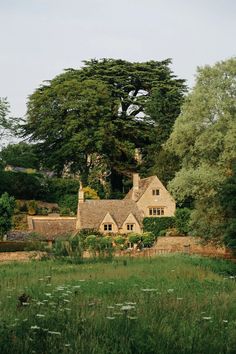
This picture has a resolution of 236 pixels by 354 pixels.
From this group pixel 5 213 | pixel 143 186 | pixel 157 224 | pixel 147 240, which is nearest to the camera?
pixel 5 213

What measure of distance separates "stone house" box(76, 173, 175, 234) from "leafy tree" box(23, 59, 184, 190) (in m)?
6.24

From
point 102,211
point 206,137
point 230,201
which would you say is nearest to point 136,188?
point 102,211

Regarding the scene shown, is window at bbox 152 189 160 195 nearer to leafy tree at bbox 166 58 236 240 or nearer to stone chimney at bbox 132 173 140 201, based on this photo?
stone chimney at bbox 132 173 140 201

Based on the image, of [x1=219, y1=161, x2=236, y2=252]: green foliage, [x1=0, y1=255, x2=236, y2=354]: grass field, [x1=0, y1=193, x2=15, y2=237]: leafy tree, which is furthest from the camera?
[x1=0, y1=193, x2=15, y2=237]: leafy tree

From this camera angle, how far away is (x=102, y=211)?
188 ft

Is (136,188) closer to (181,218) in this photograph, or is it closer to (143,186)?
(143,186)

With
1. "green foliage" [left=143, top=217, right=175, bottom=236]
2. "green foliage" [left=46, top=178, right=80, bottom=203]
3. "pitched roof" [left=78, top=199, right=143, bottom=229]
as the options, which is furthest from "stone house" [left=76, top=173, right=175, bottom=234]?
"green foliage" [left=46, top=178, right=80, bottom=203]

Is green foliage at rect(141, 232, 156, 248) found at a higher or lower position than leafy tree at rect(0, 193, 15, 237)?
lower

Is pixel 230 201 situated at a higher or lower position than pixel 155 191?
lower

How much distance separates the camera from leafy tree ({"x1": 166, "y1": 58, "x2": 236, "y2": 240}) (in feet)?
134

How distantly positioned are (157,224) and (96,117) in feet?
47.5

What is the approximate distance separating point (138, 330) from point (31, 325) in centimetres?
147

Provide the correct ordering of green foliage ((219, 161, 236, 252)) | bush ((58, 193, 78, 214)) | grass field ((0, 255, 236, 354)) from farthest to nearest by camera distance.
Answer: bush ((58, 193, 78, 214))
green foliage ((219, 161, 236, 252))
grass field ((0, 255, 236, 354))

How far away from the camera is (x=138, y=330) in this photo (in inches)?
343
